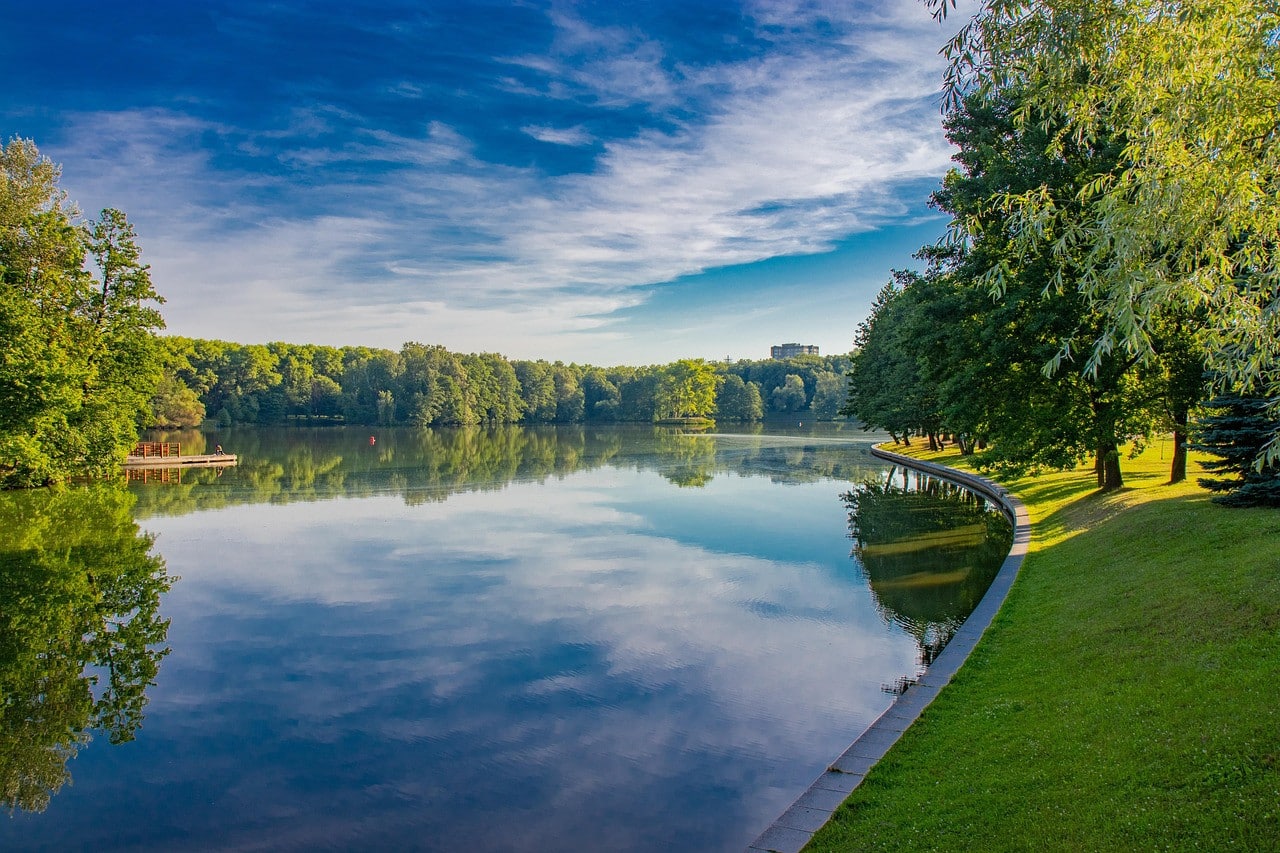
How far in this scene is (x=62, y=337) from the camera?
32.7 m

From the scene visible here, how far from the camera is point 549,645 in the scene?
43.9 ft

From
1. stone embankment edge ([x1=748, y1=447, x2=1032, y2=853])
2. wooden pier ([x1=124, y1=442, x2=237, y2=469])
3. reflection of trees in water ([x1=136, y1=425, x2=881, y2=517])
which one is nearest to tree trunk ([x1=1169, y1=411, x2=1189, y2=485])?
stone embankment edge ([x1=748, y1=447, x2=1032, y2=853])

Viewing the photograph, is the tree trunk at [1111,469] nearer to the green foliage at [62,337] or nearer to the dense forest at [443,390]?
the green foliage at [62,337]

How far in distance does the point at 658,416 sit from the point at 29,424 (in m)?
105

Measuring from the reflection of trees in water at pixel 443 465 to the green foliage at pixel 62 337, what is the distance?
12.4 feet

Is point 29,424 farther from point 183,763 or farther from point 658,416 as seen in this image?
point 658,416

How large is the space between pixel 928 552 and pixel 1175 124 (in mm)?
15079

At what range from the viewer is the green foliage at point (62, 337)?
99.5 feet

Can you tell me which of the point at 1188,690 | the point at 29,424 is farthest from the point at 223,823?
the point at 29,424

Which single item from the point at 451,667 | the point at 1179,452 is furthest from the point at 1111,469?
the point at 451,667

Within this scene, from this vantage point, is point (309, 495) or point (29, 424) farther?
point (309, 495)

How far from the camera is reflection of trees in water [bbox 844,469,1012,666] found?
14539 millimetres

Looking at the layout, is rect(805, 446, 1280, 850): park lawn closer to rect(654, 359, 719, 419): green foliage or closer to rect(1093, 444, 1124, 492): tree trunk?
rect(1093, 444, 1124, 492): tree trunk

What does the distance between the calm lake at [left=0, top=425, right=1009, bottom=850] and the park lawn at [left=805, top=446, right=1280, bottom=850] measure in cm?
162
